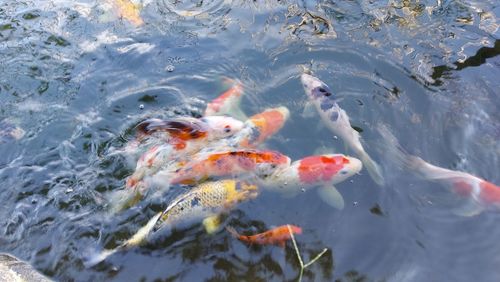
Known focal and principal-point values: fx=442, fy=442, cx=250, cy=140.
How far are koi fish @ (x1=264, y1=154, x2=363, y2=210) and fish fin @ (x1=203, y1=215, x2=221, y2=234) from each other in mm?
689

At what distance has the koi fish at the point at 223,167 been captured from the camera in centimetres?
465

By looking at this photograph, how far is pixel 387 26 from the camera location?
22.0ft

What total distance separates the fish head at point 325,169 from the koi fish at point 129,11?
401cm

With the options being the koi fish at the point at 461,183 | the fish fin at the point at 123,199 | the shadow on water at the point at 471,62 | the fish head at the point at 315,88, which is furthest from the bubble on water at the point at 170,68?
the shadow on water at the point at 471,62

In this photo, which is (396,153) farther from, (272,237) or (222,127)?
(222,127)

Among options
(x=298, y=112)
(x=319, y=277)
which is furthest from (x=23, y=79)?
(x=319, y=277)

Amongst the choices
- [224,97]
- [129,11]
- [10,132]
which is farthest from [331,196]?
[129,11]

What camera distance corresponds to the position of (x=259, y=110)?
18.5ft

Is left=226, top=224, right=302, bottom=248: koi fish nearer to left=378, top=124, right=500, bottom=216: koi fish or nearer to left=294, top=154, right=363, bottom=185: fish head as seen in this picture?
left=294, top=154, right=363, bottom=185: fish head

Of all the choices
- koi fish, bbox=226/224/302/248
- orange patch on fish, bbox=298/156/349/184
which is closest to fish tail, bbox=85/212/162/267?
koi fish, bbox=226/224/302/248

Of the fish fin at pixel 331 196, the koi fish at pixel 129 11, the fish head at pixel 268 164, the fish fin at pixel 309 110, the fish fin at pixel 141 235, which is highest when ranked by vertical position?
the koi fish at pixel 129 11

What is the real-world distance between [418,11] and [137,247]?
5.52m

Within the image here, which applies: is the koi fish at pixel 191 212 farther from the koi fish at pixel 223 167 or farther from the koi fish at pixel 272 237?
the koi fish at pixel 272 237

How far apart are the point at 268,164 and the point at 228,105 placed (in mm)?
1174
